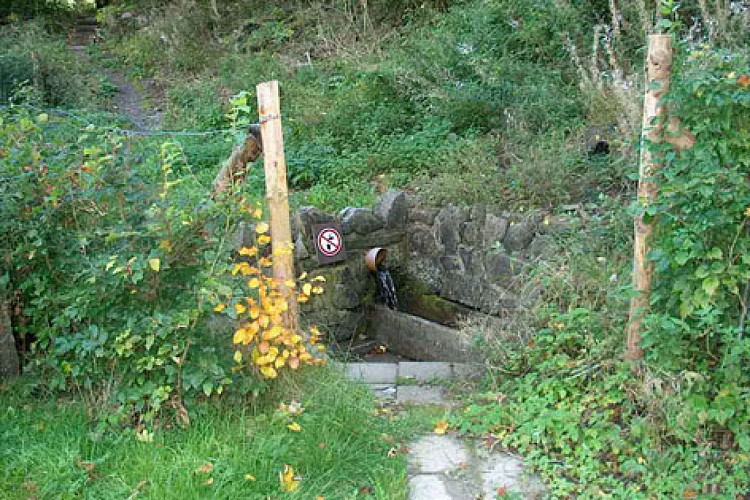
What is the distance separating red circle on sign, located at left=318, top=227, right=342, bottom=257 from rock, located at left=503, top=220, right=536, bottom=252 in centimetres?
148

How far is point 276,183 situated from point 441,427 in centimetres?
163

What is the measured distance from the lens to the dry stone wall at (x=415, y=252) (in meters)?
6.45

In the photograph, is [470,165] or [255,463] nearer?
[255,463]

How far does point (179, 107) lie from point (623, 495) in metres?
9.29

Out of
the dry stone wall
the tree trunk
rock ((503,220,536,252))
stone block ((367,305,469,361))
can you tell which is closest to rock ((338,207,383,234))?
the dry stone wall

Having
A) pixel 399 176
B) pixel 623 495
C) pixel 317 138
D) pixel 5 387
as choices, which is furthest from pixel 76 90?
pixel 623 495

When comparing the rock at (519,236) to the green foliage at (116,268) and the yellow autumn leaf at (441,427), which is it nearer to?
the yellow autumn leaf at (441,427)

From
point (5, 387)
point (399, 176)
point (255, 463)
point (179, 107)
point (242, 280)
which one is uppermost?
point (179, 107)

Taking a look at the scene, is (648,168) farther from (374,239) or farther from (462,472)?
(374,239)

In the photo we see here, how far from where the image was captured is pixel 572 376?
4148 millimetres

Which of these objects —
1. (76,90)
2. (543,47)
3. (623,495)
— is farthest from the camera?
(76,90)

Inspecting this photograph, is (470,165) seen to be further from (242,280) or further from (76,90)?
(76,90)

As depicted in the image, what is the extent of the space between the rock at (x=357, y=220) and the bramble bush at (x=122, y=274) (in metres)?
2.89

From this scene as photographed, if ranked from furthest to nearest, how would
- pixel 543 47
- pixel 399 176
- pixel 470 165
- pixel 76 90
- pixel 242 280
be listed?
pixel 76 90, pixel 543 47, pixel 399 176, pixel 470 165, pixel 242 280
